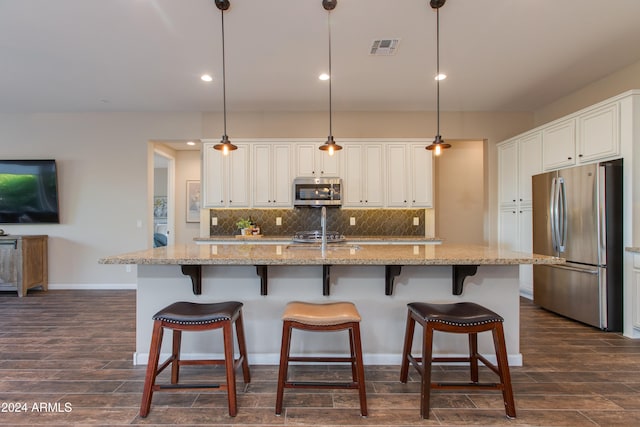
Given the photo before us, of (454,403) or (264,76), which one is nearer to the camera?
(454,403)

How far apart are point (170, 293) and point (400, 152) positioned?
11.8ft

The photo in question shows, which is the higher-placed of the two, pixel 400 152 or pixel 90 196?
pixel 400 152

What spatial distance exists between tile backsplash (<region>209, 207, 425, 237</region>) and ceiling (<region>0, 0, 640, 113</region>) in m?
1.62

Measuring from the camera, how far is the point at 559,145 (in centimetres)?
365

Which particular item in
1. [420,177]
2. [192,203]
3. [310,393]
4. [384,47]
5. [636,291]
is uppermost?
[384,47]

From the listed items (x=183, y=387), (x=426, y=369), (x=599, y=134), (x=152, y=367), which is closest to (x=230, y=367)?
(x=183, y=387)

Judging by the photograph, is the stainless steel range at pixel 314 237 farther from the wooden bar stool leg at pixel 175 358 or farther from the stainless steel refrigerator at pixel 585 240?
the stainless steel refrigerator at pixel 585 240

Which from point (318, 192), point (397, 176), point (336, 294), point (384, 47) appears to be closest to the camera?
point (336, 294)

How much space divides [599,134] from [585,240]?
1.08 m

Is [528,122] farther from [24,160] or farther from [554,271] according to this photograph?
[24,160]

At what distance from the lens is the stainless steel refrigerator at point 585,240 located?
302 centimetres

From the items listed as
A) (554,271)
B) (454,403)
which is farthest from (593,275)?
(454,403)

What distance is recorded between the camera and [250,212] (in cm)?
495

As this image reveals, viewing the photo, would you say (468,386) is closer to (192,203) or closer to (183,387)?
(183,387)
